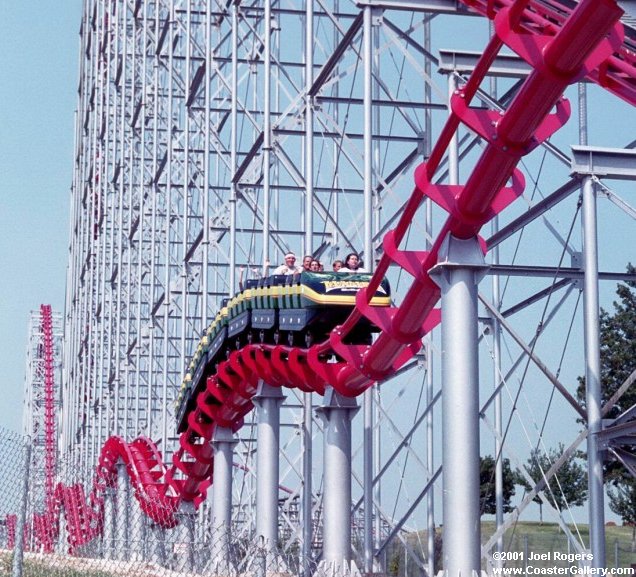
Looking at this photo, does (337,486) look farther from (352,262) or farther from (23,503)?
(23,503)

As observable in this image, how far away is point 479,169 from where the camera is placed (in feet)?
33.6

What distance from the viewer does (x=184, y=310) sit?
27406 millimetres

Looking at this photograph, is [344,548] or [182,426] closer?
[344,548]

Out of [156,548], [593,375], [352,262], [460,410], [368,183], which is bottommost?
[156,548]

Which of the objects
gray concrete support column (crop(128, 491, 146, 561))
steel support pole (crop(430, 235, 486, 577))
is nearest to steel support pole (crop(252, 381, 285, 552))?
gray concrete support column (crop(128, 491, 146, 561))

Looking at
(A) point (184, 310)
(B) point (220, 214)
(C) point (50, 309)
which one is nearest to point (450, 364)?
(A) point (184, 310)

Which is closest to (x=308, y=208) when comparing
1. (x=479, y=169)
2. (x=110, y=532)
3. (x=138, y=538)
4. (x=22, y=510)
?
(x=138, y=538)

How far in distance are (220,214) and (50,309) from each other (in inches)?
1384

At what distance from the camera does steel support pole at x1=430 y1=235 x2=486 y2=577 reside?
1000cm

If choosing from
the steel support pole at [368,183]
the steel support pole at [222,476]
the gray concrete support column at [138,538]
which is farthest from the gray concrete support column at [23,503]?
the steel support pole at [222,476]

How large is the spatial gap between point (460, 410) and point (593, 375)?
6.50 feet

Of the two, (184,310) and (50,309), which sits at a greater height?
(50,309)

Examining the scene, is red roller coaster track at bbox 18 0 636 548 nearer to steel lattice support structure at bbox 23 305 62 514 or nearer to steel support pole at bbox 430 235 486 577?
steel support pole at bbox 430 235 486 577

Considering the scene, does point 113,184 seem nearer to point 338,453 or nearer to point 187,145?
point 187,145
